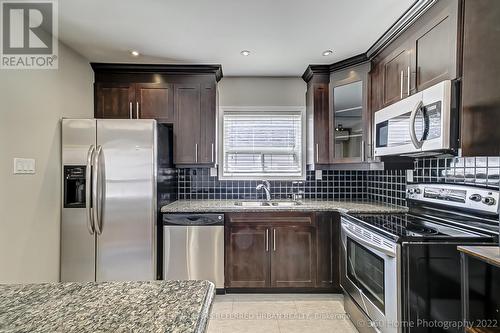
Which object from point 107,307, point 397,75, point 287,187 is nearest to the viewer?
point 107,307

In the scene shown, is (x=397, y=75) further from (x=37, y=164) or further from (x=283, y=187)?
(x=37, y=164)

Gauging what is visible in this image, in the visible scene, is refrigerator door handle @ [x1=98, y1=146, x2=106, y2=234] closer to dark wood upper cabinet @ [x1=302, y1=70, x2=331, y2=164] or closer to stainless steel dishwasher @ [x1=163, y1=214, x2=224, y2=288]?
stainless steel dishwasher @ [x1=163, y1=214, x2=224, y2=288]

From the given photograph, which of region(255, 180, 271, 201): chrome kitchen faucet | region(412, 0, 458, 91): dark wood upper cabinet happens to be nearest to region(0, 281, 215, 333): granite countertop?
region(412, 0, 458, 91): dark wood upper cabinet

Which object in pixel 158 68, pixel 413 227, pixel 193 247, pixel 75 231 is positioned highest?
pixel 158 68

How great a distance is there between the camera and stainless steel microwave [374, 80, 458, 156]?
1.57 metres

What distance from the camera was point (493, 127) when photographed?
1.39 m

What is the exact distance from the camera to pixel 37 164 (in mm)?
2205

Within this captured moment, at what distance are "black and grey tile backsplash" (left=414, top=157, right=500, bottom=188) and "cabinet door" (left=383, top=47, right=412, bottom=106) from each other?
62cm

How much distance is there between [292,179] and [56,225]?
2545mm

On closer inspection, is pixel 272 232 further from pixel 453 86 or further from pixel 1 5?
pixel 1 5

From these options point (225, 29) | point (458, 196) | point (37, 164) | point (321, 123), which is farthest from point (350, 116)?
point (37, 164)

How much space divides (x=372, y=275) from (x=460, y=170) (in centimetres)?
101

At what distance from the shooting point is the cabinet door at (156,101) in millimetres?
3104

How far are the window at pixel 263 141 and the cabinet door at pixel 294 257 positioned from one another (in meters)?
0.92
